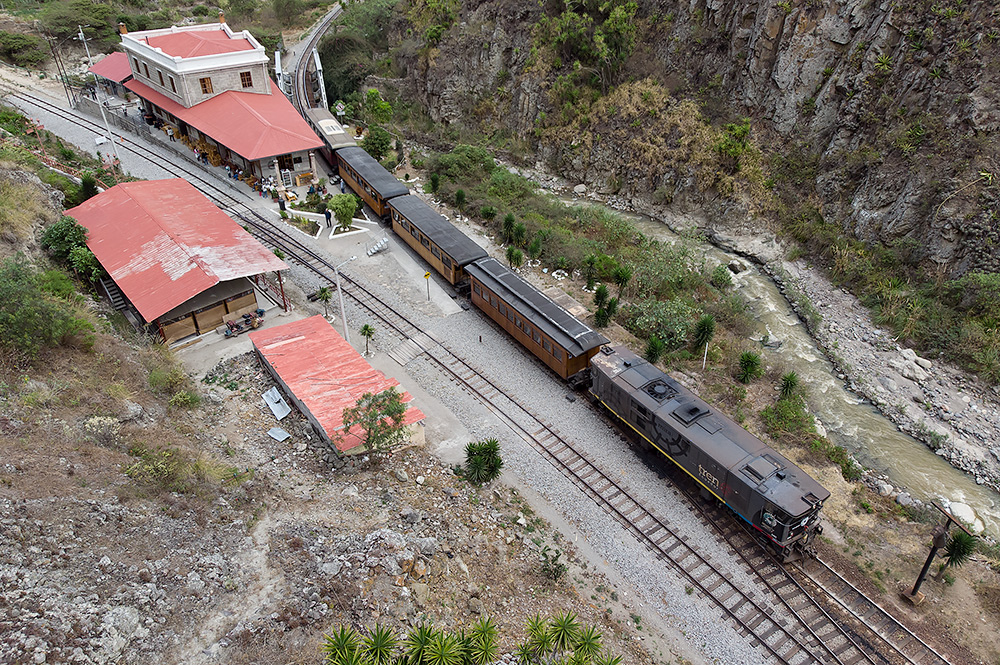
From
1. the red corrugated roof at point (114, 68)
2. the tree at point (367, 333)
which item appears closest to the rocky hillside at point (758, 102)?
the tree at point (367, 333)

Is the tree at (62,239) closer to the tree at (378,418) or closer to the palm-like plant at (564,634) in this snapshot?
the tree at (378,418)

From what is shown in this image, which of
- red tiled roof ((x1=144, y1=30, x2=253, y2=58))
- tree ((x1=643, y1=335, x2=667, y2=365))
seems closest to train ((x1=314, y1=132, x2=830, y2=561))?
tree ((x1=643, y1=335, x2=667, y2=365))

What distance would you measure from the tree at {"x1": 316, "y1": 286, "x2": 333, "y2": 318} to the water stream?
23.1 metres

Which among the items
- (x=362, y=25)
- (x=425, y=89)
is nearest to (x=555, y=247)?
(x=425, y=89)

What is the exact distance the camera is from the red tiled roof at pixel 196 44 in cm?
4725

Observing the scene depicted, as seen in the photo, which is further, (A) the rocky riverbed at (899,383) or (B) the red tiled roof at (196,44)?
(B) the red tiled roof at (196,44)

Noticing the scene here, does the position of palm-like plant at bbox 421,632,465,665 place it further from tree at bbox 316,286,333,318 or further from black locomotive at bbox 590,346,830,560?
tree at bbox 316,286,333,318

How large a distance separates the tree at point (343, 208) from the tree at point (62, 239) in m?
13.2

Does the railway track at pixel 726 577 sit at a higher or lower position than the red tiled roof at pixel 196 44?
lower

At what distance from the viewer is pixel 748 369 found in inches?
1103

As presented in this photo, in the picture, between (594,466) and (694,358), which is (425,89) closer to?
(694,358)

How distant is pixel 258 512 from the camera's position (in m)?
18.8

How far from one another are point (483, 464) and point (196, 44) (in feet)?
145

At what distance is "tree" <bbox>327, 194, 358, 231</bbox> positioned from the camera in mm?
37531
